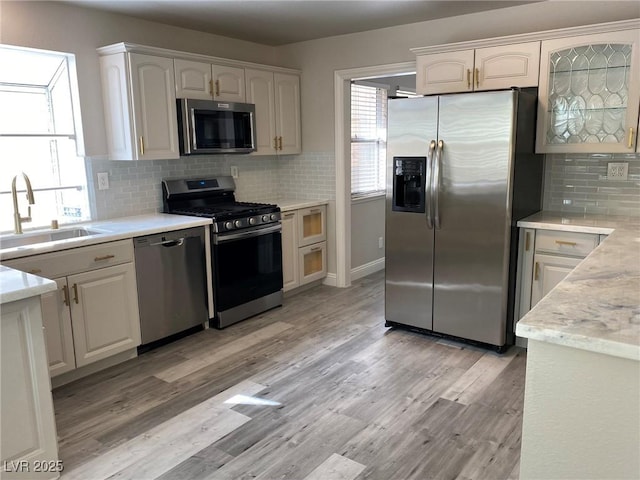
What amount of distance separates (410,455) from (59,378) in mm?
2132

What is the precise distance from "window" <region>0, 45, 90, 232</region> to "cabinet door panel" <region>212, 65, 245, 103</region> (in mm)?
1066

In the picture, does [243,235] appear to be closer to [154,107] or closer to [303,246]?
[303,246]

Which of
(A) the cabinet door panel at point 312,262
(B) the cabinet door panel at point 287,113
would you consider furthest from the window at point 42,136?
(A) the cabinet door panel at point 312,262

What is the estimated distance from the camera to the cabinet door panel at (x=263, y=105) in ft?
14.5

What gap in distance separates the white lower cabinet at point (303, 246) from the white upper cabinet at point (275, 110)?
658mm

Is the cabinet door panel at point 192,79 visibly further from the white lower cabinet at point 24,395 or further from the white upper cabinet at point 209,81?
the white lower cabinet at point 24,395

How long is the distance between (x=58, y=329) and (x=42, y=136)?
1.42 m

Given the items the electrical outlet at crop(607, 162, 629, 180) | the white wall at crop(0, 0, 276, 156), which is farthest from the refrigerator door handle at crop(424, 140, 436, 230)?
the white wall at crop(0, 0, 276, 156)

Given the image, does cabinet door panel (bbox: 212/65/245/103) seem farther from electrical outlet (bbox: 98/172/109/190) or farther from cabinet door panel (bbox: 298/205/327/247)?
cabinet door panel (bbox: 298/205/327/247)

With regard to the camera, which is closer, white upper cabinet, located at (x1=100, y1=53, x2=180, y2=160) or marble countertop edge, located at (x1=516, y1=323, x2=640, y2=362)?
marble countertop edge, located at (x1=516, y1=323, x2=640, y2=362)

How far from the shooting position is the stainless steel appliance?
12.7 ft

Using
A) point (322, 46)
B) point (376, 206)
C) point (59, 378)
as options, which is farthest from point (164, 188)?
point (376, 206)

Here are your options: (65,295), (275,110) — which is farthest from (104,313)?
(275,110)

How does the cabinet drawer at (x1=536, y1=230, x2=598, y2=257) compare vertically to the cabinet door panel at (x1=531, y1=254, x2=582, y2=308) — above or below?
above
